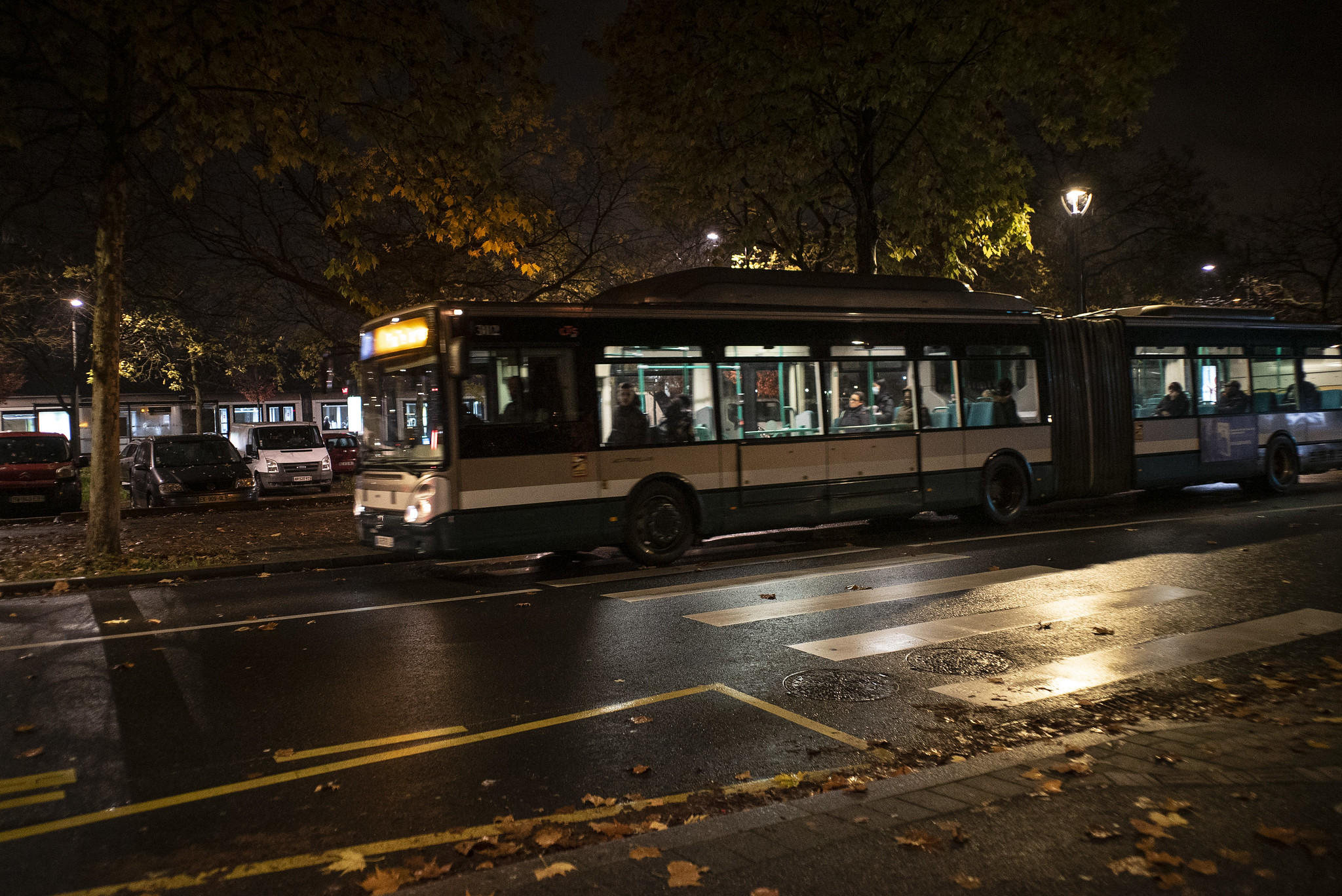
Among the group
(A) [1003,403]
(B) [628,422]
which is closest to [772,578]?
(B) [628,422]

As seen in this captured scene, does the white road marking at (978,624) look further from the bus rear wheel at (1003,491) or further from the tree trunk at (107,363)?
the tree trunk at (107,363)

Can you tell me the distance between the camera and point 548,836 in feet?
14.1

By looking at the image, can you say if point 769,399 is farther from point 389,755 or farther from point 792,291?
point 389,755

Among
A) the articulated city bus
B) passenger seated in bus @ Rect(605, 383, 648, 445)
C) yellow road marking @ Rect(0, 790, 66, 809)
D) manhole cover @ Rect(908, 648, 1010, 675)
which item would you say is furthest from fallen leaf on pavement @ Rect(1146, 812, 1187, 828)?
passenger seated in bus @ Rect(605, 383, 648, 445)

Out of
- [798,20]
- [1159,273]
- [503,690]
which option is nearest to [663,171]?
[798,20]

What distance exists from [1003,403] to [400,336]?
938 cm

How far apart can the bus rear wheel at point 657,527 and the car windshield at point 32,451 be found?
15.1m

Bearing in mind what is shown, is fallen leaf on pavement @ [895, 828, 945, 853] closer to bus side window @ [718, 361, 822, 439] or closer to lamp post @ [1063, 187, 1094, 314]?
bus side window @ [718, 361, 822, 439]

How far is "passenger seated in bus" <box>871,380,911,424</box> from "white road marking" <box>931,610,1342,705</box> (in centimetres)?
656

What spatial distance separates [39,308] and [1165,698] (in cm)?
3356

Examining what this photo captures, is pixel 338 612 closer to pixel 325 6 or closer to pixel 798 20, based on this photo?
pixel 325 6

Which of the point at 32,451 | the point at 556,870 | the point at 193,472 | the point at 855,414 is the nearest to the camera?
the point at 556,870

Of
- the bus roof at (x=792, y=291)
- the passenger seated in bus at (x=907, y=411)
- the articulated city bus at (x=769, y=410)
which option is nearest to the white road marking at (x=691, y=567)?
the articulated city bus at (x=769, y=410)

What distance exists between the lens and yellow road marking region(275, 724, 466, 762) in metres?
5.54
